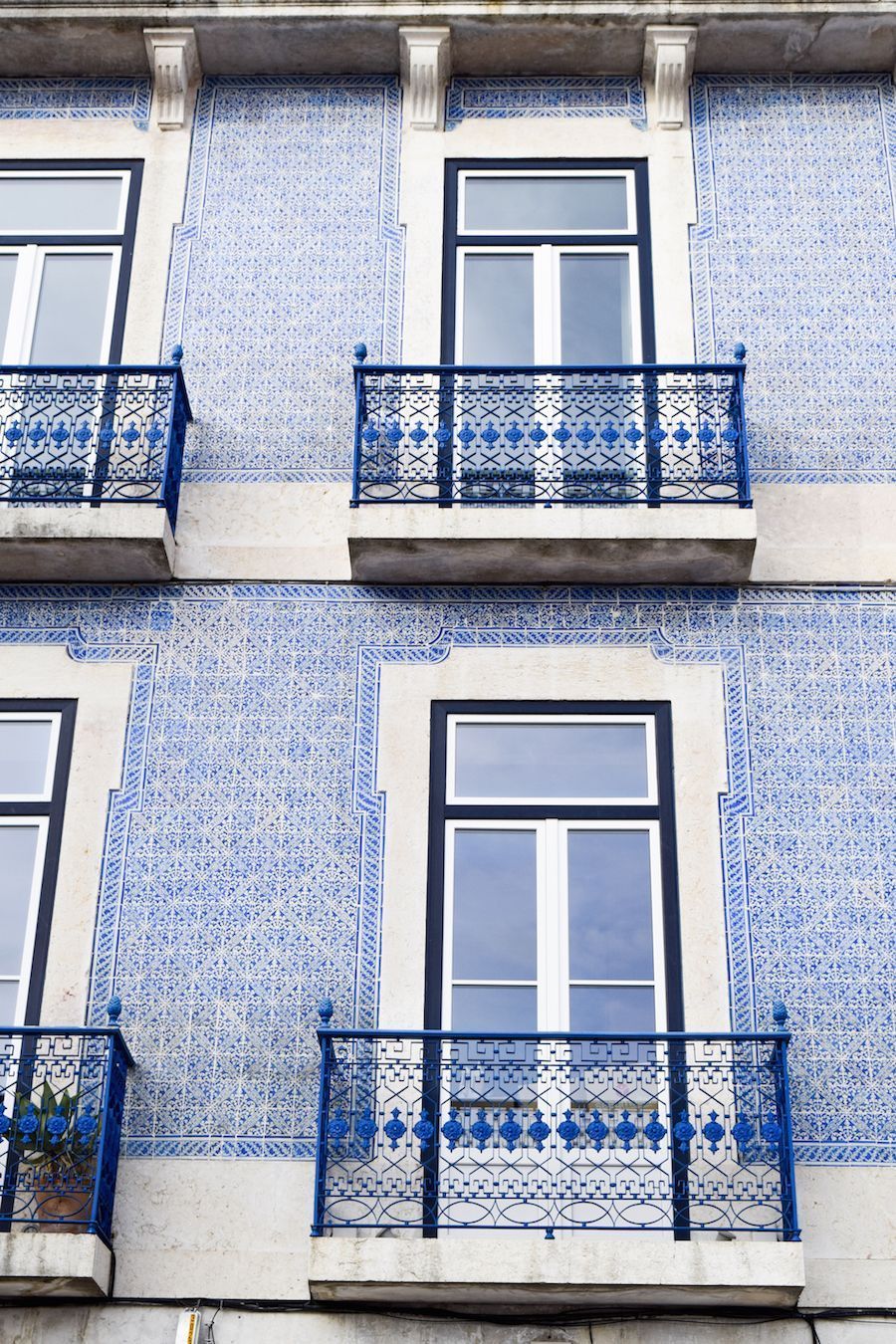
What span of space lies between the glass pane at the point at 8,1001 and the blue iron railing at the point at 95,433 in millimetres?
2301

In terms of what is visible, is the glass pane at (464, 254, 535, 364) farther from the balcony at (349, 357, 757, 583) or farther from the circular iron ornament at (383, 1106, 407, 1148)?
the circular iron ornament at (383, 1106, 407, 1148)

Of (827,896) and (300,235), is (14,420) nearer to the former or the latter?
(300,235)

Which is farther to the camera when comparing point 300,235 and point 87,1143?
point 300,235

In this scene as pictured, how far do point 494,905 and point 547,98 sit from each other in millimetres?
4711

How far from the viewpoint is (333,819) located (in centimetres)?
908

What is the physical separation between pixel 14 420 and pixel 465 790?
3022mm

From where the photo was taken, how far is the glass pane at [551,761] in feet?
30.2

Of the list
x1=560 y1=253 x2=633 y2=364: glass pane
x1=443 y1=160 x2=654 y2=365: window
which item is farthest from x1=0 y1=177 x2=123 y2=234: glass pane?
x1=560 y1=253 x2=633 y2=364: glass pane

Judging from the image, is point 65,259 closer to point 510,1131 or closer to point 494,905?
point 494,905

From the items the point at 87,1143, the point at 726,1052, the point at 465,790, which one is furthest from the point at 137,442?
the point at 726,1052

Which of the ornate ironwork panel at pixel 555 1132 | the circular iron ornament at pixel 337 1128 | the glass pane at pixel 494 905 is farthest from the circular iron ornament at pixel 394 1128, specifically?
the glass pane at pixel 494 905

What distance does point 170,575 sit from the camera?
9625 millimetres

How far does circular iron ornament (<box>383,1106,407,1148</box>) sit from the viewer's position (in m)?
8.13

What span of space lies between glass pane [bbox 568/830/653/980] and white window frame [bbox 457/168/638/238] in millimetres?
3444
